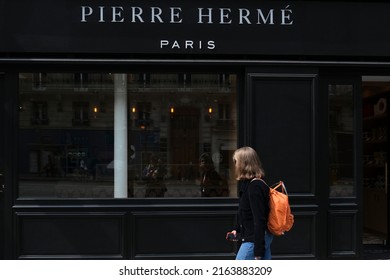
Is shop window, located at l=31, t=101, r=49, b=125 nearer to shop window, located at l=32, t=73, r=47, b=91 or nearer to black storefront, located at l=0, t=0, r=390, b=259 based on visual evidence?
black storefront, located at l=0, t=0, r=390, b=259

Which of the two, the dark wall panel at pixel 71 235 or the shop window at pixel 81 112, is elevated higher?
the shop window at pixel 81 112

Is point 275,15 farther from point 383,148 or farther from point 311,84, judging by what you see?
point 383,148

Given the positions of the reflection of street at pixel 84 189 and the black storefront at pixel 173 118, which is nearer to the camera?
the black storefront at pixel 173 118

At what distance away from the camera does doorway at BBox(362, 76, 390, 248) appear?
915 centimetres

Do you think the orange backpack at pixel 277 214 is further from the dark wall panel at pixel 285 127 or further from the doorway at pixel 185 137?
the doorway at pixel 185 137

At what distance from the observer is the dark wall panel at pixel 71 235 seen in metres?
7.07

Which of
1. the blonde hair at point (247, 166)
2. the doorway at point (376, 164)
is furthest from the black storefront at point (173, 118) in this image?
the blonde hair at point (247, 166)

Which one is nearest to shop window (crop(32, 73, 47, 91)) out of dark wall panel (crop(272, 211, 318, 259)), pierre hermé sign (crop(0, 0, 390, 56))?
pierre hermé sign (crop(0, 0, 390, 56))

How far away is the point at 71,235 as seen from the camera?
7102 millimetres

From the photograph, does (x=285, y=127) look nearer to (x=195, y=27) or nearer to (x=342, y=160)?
(x=342, y=160)

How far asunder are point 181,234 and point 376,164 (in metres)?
4.54

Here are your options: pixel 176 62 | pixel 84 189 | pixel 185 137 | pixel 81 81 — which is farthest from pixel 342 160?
pixel 81 81

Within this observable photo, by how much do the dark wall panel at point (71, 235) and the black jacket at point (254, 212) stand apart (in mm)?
3046

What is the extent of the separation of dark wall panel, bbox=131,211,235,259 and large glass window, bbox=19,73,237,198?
387mm
